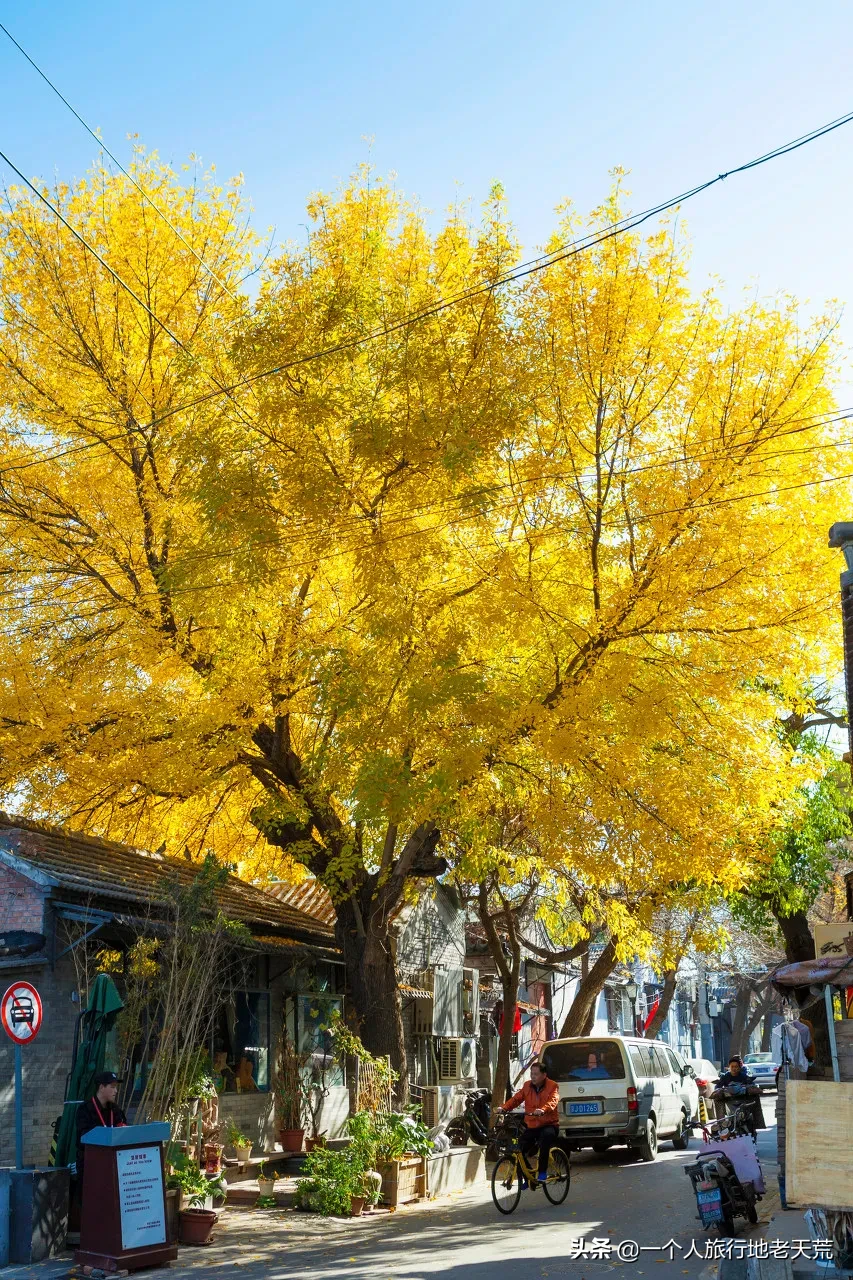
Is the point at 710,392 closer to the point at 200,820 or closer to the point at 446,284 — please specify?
the point at 446,284

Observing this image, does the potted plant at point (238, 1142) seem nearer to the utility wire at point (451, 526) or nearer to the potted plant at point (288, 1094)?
the potted plant at point (288, 1094)

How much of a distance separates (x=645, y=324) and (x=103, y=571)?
777cm

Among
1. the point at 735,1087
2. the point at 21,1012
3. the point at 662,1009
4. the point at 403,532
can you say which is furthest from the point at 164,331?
the point at 662,1009

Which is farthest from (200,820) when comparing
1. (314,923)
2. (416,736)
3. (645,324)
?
(645,324)

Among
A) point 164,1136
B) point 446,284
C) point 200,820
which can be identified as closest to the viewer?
point 164,1136

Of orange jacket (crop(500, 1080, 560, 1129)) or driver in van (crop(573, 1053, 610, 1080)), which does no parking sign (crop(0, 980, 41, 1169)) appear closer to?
orange jacket (crop(500, 1080, 560, 1129))

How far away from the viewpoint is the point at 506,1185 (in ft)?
46.3

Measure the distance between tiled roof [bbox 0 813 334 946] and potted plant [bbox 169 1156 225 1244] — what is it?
294 cm

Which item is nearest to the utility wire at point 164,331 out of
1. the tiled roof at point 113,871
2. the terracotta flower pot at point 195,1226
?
the tiled roof at point 113,871

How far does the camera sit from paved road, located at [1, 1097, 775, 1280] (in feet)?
33.6

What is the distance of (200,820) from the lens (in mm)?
19594

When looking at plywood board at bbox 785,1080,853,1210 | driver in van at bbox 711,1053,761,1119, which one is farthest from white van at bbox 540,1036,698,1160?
plywood board at bbox 785,1080,853,1210

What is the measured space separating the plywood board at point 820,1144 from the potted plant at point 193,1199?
7104 millimetres

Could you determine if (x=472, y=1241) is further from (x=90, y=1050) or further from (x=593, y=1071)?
(x=593, y=1071)
